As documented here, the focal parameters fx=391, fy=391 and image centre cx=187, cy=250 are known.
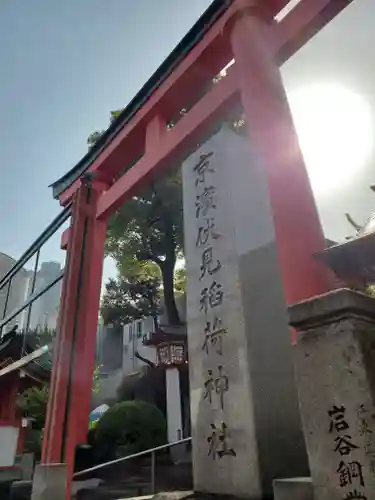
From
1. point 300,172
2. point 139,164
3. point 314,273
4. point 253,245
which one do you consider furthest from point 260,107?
point 139,164

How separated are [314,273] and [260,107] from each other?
169 cm

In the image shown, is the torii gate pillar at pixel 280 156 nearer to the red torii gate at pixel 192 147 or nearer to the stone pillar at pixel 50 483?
the red torii gate at pixel 192 147

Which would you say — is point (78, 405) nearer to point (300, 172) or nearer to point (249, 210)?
point (249, 210)

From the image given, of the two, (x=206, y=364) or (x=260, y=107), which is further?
(x=260, y=107)

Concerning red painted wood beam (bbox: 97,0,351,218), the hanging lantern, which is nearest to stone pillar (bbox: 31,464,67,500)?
red painted wood beam (bbox: 97,0,351,218)

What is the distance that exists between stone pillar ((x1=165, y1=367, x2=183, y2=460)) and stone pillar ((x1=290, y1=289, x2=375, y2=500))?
11.4 meters

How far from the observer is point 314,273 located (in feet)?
9.30

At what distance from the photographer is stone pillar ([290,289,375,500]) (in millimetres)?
1583

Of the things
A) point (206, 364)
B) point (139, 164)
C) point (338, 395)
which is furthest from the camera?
point (139, 164)

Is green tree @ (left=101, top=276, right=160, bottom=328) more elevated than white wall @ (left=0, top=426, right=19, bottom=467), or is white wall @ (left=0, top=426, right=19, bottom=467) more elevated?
green tree @ (left=101, top=276, right=160, bottom=328)

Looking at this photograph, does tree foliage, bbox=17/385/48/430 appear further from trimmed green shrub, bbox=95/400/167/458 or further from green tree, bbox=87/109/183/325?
green tree, bbox=87/109/183/325

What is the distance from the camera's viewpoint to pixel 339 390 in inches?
66.6

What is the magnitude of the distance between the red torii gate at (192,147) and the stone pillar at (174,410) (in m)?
7.84

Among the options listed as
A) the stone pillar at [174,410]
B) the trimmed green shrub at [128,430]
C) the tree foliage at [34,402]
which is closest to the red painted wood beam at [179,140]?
the trimmed green shrub at [128,430]
